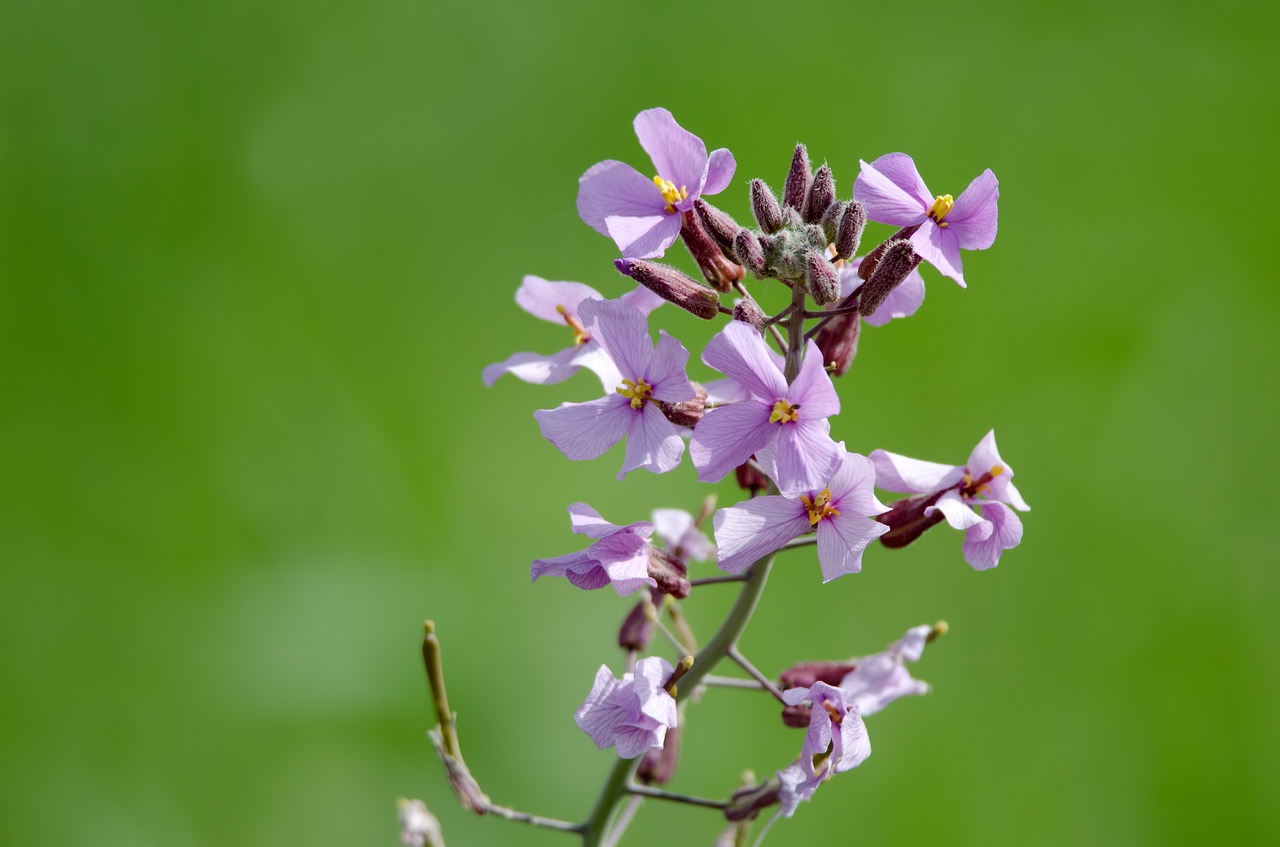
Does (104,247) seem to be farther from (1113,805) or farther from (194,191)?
(1113,805)

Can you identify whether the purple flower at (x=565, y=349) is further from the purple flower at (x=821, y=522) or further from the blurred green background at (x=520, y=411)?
the blurred green background at (x=520, y=411)

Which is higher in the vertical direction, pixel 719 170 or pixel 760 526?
pixel 719 170

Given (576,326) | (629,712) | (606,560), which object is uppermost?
(576,326)

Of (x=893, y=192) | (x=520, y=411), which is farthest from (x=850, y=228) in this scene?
(x=520, y=411)

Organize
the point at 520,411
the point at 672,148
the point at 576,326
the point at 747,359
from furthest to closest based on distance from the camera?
1. the point at 520,411
2. the point at 576,326
3. the point at 672,148
4. the point at 747,359

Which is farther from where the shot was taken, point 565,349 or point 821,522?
point 565,349

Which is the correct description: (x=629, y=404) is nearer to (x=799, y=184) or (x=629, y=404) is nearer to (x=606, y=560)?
(x=606, y=560)

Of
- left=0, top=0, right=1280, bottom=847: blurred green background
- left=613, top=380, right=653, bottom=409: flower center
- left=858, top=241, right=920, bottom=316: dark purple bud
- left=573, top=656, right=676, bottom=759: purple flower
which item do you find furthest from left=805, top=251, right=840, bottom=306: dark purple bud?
left=0, top=0, right=1280, bottom=847: blurred green background
